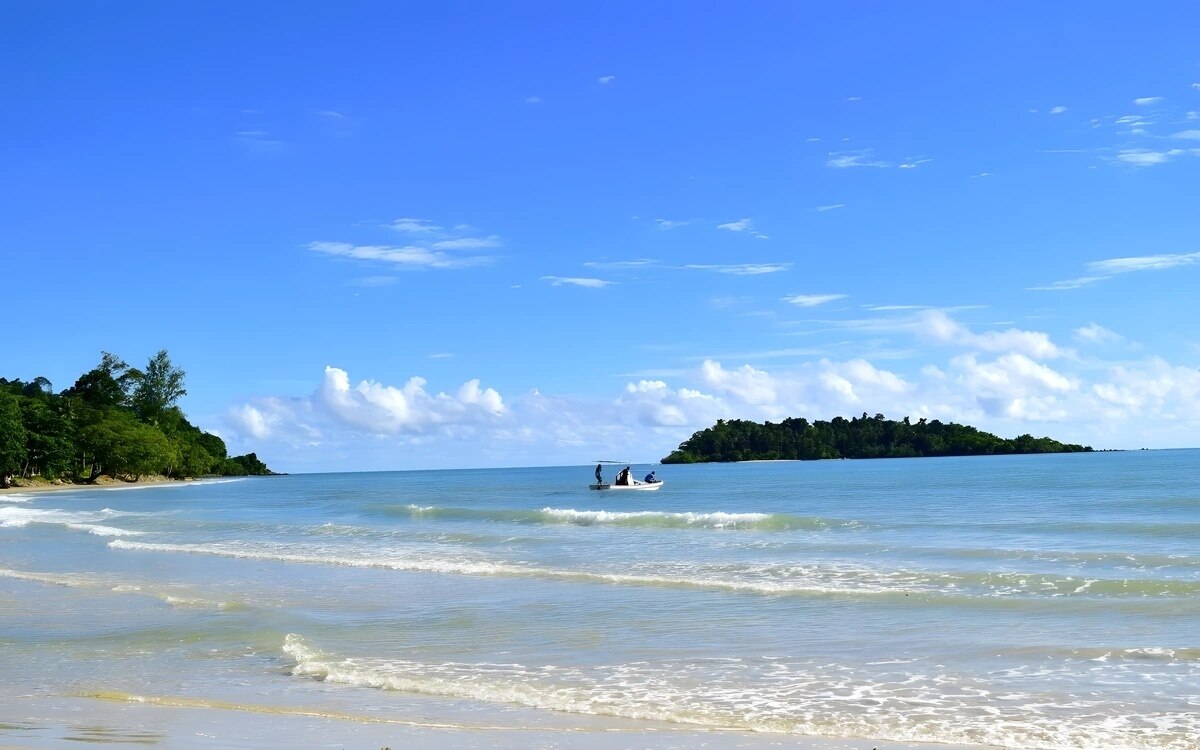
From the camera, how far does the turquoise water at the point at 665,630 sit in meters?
9.65

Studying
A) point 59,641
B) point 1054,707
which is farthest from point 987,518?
point 59,641

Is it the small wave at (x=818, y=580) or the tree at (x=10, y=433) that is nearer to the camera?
the small wave at (x=818, y=580)

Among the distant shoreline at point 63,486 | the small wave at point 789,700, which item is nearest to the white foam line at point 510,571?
the small wave at point 789,700

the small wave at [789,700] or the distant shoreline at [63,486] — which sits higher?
the small wave at [789,700]

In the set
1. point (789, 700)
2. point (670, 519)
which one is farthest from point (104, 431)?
point (789, 700)

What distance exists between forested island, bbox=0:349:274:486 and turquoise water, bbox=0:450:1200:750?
228ft

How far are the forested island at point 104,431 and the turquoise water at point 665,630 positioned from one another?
69560 mm

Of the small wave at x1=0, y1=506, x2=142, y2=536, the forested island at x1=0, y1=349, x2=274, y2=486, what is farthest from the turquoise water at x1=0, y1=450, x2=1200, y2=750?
the forested island at x1=0, y1=349, x2=274, y2=486

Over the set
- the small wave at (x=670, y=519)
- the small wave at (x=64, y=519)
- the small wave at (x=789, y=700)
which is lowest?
the small wave at (x=64, y=519)

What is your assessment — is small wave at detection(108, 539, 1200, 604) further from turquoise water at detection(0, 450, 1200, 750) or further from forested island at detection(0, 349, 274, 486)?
forested island at detection(0, 349, 274, 486)

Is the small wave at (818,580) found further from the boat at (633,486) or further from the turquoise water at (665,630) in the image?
the boat at (633,486)

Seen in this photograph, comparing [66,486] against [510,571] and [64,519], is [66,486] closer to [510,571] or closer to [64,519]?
[64,519]

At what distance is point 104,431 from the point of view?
103750 millimetres

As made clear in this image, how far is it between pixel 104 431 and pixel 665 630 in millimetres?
103817
